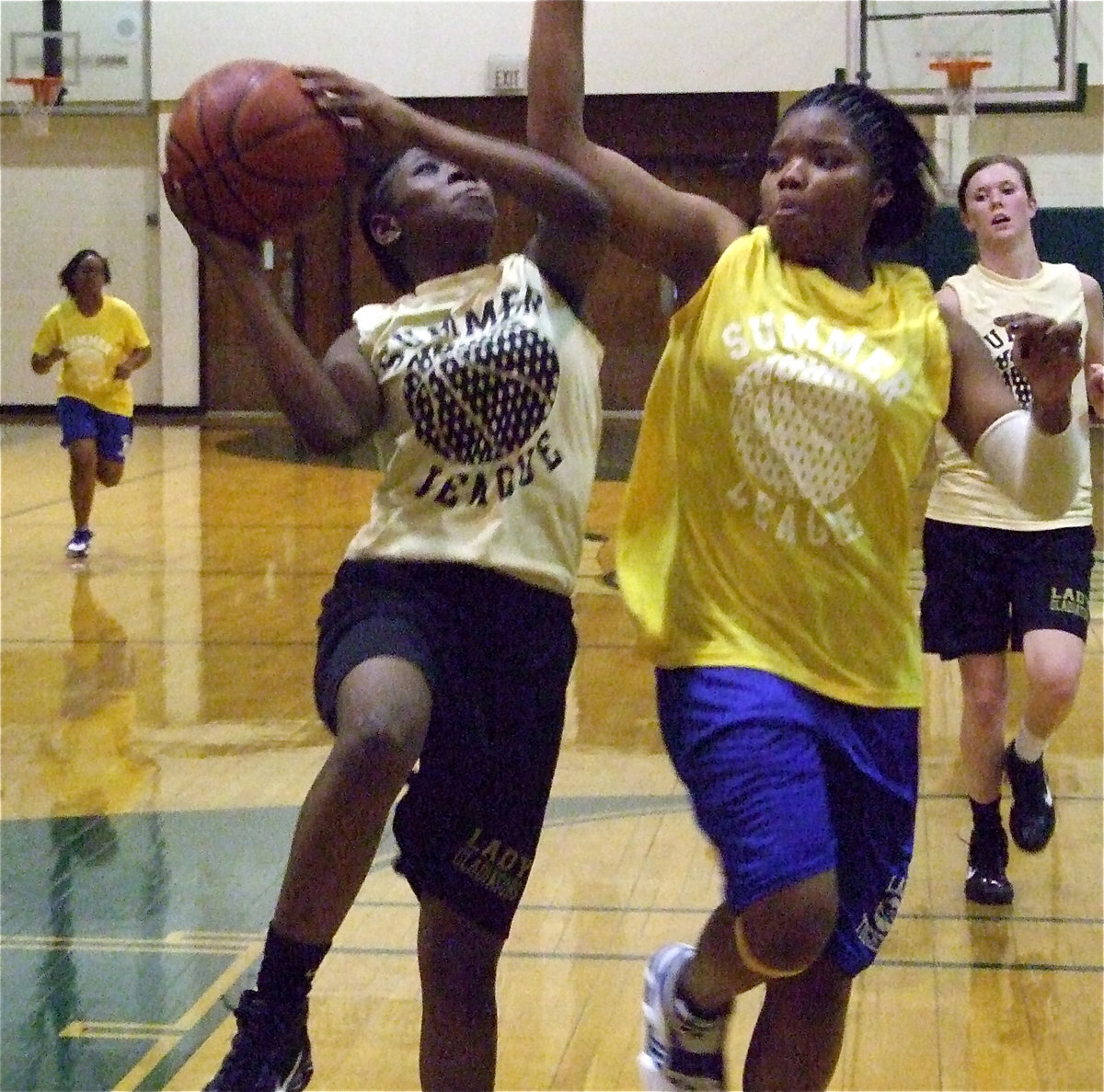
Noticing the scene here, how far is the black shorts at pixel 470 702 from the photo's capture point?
277 cm

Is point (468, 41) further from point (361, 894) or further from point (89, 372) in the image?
point (361, 894)

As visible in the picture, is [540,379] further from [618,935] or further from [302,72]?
[618,935]

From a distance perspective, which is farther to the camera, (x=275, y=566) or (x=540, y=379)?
(x=275, y=566)

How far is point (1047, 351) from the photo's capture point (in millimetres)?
2604

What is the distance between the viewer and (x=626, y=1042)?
3748 mm

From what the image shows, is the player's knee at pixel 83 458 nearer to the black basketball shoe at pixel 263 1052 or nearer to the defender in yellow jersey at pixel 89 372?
the defender in yellow jersey at pixel 89 372

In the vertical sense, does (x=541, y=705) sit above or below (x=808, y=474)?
below

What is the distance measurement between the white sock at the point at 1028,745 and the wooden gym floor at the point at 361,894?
332 millimetres

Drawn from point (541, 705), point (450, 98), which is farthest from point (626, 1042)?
point (450, 98)

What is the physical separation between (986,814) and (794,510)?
224cm

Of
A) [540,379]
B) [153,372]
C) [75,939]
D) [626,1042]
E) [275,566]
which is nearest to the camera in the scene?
[540,379]

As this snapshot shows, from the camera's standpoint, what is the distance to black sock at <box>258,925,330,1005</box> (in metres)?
2.64

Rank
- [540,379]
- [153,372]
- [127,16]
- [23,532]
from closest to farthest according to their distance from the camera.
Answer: [540,379]
[23,532]
[127,16]
[153,372]

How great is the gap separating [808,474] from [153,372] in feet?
55.9
